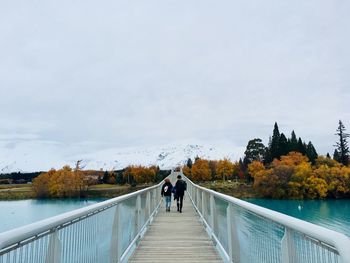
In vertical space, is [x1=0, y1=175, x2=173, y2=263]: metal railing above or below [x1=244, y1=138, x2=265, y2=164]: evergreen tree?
below

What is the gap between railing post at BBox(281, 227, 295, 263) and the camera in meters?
2.29

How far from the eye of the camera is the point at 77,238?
10.4ft

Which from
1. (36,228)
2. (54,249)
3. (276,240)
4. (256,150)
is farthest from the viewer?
(256,150)

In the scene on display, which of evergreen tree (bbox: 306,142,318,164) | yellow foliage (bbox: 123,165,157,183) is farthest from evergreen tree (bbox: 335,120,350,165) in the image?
yellow foliage (bbox: 123,165,157,183)

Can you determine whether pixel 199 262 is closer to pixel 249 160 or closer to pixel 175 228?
pixel 175 228

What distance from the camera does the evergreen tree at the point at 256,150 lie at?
104 meters

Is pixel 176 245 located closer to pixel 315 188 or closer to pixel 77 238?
pixel 77 238

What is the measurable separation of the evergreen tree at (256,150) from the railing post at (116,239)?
335 ft

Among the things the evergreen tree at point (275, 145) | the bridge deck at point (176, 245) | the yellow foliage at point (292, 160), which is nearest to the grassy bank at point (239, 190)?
the yellow foliage at point (292, 160)

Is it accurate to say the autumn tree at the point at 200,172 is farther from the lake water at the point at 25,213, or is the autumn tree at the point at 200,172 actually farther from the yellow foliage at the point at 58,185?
the lake water at the point at 25,213

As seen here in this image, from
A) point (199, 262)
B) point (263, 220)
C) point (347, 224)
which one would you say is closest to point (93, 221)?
point (263, 220)

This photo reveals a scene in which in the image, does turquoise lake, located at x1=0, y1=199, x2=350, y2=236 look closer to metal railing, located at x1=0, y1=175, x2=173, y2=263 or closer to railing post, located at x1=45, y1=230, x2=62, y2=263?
metal railing, located at x1=0, y1=175, x2=173, y2=263

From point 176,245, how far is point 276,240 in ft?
14.5

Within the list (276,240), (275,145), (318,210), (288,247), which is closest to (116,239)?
(276,240)
